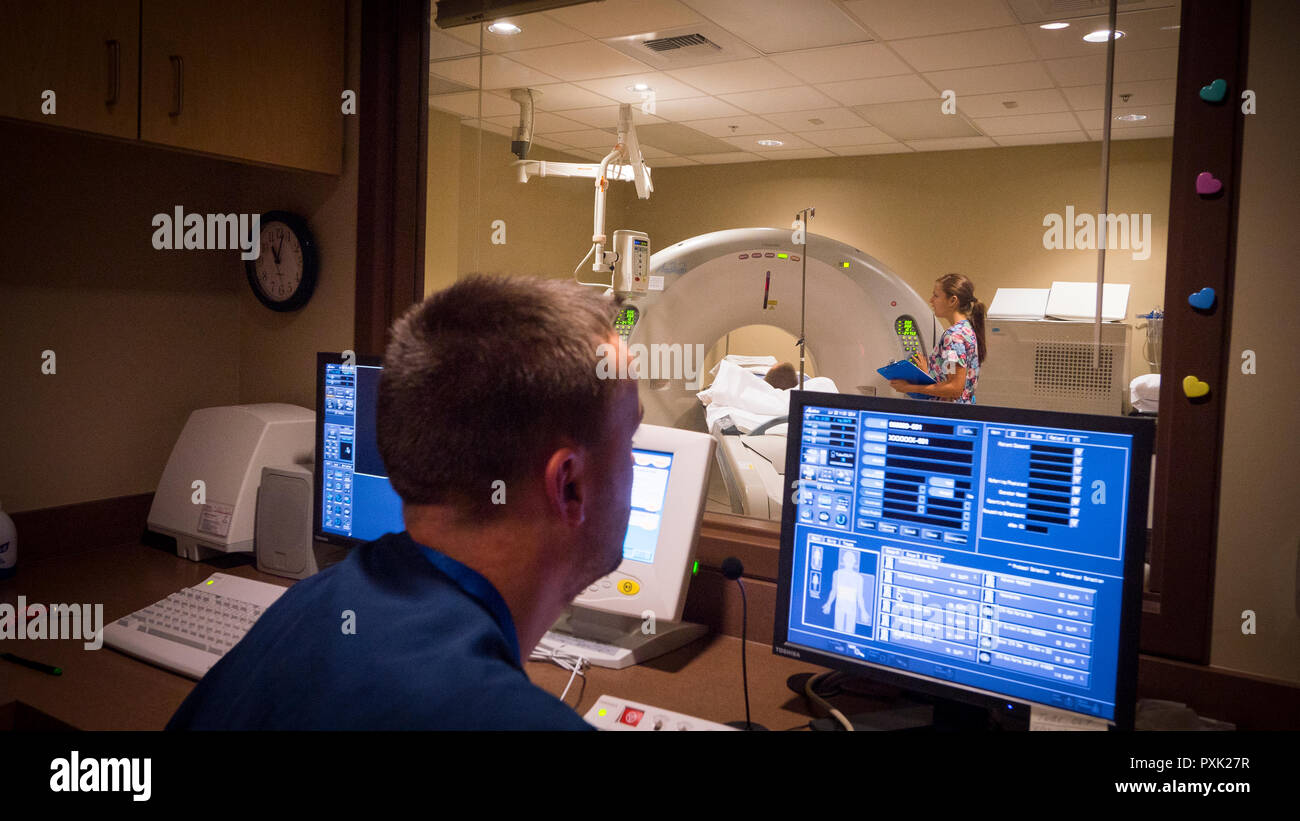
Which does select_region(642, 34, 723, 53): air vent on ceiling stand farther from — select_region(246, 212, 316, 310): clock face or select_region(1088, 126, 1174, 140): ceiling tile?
select_region(246, 212, 316, 310): clock face

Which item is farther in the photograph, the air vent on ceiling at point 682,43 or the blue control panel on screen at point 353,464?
the air vent on ceiling at point 682,43

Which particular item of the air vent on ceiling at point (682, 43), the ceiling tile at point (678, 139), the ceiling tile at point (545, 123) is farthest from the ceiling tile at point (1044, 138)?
the ceiling tile at point (545, 123)

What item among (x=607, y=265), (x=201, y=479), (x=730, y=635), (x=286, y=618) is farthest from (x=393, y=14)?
(x=286, y=618)

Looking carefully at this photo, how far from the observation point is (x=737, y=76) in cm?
481

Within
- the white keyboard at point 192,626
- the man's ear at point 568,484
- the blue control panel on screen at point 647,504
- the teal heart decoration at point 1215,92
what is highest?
the teal heart decoration at point 1215,92

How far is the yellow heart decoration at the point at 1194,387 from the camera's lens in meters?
1.20

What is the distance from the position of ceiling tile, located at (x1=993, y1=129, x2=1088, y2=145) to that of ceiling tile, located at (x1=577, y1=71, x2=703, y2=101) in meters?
2.40

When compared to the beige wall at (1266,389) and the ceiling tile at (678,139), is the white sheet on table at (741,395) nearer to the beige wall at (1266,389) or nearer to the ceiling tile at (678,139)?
the beige wall at (1266,389)

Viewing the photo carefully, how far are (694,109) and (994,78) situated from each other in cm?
182

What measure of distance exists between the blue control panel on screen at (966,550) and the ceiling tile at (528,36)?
10.3 feet

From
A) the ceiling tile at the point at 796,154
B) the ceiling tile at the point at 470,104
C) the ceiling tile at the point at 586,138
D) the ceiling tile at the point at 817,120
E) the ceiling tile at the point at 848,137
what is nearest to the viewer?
the ceiling tile at the point at 470,104

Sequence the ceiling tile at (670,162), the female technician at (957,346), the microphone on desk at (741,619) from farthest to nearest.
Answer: the ceiling tile at (670,162), the female technician at (957,346), the microphone on desk at (741,619)

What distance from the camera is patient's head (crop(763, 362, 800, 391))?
3.49m

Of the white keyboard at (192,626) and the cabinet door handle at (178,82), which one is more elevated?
the cabinet door handle at (178,82)
